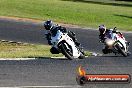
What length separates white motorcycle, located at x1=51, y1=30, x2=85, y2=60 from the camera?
16094 millimetres

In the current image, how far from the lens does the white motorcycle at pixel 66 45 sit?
16.1m

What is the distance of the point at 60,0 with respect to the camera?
174 ft

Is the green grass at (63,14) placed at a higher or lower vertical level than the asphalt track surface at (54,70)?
lower

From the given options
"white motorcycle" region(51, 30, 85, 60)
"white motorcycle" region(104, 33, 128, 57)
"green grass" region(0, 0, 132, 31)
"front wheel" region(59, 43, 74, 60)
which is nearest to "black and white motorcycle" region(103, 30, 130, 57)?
"white motorcycle" region(104, 33, 128, 57)

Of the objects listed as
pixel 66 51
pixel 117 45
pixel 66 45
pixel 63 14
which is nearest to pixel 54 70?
pixel 66 51

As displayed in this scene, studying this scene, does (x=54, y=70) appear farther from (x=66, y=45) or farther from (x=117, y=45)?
(x=117, y=45)

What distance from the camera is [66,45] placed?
1633cm

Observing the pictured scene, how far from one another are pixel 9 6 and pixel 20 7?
101cm

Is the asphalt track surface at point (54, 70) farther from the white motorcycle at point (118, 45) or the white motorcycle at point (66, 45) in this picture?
the white motorcycle at point (66, 45)

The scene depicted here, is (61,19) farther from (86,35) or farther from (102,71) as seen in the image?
(102,71)

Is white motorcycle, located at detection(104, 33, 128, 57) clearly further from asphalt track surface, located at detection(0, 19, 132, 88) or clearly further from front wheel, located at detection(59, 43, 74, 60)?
front wheel, located at detection(59, 43, 74, 60)

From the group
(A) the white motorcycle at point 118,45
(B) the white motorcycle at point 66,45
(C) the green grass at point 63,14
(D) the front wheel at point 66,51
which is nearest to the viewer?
(D) the front wheel at point 66,51

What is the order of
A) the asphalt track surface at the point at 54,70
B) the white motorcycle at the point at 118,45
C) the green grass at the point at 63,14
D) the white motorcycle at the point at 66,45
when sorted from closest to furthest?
1. the asphalt track surface at the point at 54,70
2. the white motorcycle at the point at 66,45
3. the white motorcycle at the point at 118,45
4. the green grass at the point at 63,14

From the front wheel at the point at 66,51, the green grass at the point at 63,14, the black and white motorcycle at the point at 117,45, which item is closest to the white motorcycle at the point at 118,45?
the black and white motorcycle at the point at 117,45
